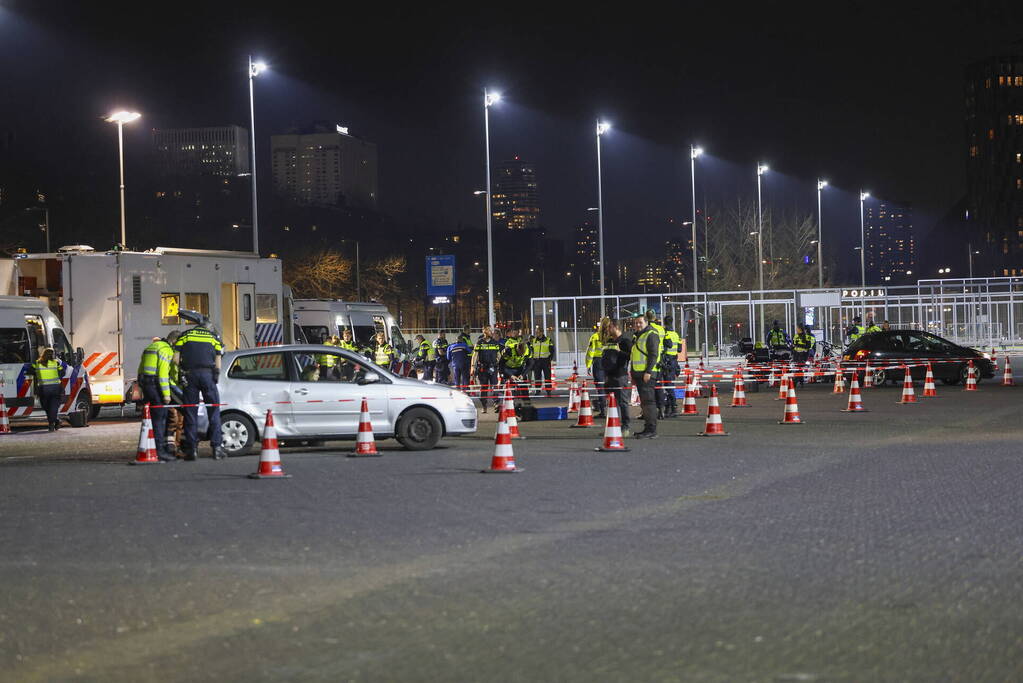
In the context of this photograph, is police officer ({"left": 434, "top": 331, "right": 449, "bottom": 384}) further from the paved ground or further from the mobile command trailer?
the paved ground

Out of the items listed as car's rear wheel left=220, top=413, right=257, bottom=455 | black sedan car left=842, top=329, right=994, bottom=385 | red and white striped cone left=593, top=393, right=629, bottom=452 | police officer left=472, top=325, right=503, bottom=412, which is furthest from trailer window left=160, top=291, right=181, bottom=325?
black sedan car left=842, top=329, right=994, bottom=385

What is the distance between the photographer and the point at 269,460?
14.3m

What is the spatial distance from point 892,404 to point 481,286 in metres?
104

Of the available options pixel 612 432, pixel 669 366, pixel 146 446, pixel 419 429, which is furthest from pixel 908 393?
pixel 146 446

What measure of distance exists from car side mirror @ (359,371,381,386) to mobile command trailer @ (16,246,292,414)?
883 centimetres

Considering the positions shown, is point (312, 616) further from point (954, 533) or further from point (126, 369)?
point (126, 369)

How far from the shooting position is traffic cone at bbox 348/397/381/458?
1662 cm

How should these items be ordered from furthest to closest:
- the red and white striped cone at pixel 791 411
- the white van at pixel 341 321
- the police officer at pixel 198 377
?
the white van at pixel 341 321
the red and white striped cone at pixel 791 411
the police officer at pixel 198 377

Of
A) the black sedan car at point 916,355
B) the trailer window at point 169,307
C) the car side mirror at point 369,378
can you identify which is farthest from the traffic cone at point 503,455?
the black sedan car at point 916,355

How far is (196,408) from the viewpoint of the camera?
16781mm

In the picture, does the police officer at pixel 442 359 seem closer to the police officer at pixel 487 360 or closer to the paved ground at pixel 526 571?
the police officer at pixel 487 360

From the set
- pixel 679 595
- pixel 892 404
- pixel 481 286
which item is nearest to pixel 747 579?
pixel 679 595

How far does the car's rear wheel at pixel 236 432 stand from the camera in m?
17.4

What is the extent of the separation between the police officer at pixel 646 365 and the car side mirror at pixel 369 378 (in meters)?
3.54
